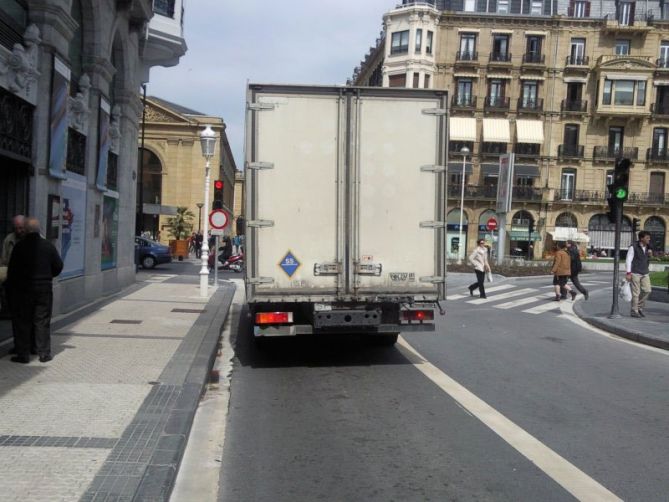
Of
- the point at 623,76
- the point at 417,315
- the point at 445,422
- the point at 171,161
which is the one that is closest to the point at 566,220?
the point at 623,76

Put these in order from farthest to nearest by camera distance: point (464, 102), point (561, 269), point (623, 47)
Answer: point (464, 102) < point (623, 47) < point (561, 269)

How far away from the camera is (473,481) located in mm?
4660

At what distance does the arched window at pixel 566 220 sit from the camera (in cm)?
5578

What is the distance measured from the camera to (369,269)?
8258 mm

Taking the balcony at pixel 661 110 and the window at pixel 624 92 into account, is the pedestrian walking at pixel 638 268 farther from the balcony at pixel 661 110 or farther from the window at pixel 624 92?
the balcony at pixel 661 110

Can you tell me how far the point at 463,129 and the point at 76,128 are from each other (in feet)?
146

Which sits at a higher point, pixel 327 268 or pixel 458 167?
pixel 458 167

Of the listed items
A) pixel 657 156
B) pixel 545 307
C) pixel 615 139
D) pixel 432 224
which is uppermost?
pixel 615 139

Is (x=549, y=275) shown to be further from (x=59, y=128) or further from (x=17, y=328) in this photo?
(x=17, y=328)

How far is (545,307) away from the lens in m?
17.3

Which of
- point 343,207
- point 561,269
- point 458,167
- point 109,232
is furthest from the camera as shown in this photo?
point 458,167

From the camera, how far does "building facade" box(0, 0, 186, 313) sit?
1004 cm

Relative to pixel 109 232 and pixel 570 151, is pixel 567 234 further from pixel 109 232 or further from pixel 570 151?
pixel 109 232

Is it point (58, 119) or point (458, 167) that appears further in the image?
→ point (458, 167)
